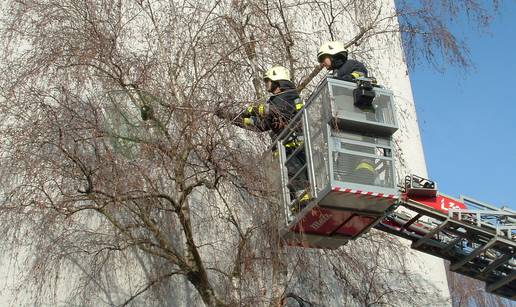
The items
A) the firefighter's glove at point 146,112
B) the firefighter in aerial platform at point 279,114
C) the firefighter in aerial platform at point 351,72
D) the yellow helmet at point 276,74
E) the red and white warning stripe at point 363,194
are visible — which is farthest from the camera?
the yellow helmet at point 276,74

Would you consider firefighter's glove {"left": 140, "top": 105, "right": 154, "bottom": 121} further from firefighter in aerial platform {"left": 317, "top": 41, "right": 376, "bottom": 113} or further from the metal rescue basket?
firefighter in aerial platform {"left": 317, "top": 41, "right": 376, "bottom": 113}

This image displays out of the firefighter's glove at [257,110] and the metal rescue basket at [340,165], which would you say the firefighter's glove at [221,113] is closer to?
the firefighter's glove at [257,110]

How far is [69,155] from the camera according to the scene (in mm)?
7082

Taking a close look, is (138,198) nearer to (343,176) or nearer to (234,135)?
(234,135)

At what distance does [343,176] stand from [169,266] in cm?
247

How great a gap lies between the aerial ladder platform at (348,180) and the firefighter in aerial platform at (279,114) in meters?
0.02

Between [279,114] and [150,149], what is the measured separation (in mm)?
1373

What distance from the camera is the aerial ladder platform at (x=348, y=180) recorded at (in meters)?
7.28

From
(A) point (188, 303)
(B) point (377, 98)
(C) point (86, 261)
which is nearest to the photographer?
(B) point (377, 98)

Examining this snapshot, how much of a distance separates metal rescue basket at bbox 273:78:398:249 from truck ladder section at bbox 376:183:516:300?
0.86 metres

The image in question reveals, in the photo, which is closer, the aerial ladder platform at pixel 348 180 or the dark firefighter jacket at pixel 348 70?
the aerial ladder platform at pixel 348 180

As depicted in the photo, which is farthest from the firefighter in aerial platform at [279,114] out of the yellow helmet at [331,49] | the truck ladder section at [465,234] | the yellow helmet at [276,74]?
the truck ladder section at [465,234]

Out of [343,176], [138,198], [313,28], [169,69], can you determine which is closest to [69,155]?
[138,198]

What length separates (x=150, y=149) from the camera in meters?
7.18
